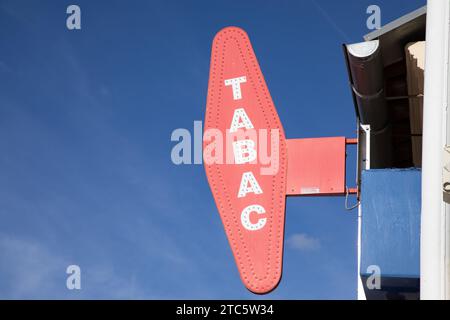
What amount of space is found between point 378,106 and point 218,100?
2842 mm

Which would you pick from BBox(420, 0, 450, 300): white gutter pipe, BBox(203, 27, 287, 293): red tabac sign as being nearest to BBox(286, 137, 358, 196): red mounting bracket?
BBox(203, 27, 287, 293): red tabac sign

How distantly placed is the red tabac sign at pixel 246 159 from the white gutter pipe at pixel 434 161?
6.81 meters

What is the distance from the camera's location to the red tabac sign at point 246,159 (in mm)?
10750

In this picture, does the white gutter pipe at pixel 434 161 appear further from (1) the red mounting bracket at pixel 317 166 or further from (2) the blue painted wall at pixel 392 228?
(1) the red mounting bracket at pixel 317 166

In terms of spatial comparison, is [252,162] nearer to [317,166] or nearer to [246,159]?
[246,159]

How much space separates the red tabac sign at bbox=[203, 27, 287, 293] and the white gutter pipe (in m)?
6.81

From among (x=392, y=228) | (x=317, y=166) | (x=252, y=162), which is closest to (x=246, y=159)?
(x=252, y=162)

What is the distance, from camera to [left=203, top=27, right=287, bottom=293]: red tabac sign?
35.3ft

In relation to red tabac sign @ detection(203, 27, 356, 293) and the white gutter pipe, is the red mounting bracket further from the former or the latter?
the white gutter pipe

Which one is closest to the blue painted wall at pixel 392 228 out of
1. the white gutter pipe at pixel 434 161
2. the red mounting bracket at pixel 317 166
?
the red mounting bracket at pixel 317 166

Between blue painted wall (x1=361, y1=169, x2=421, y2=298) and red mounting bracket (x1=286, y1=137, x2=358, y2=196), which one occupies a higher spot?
red mounting bracket (x1=286, y1=137, x2=358, y2=196)

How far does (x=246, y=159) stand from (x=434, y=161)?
7456 mm

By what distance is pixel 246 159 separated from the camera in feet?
37.0

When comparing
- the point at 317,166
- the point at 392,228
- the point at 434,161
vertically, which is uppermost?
the point at 317,166
